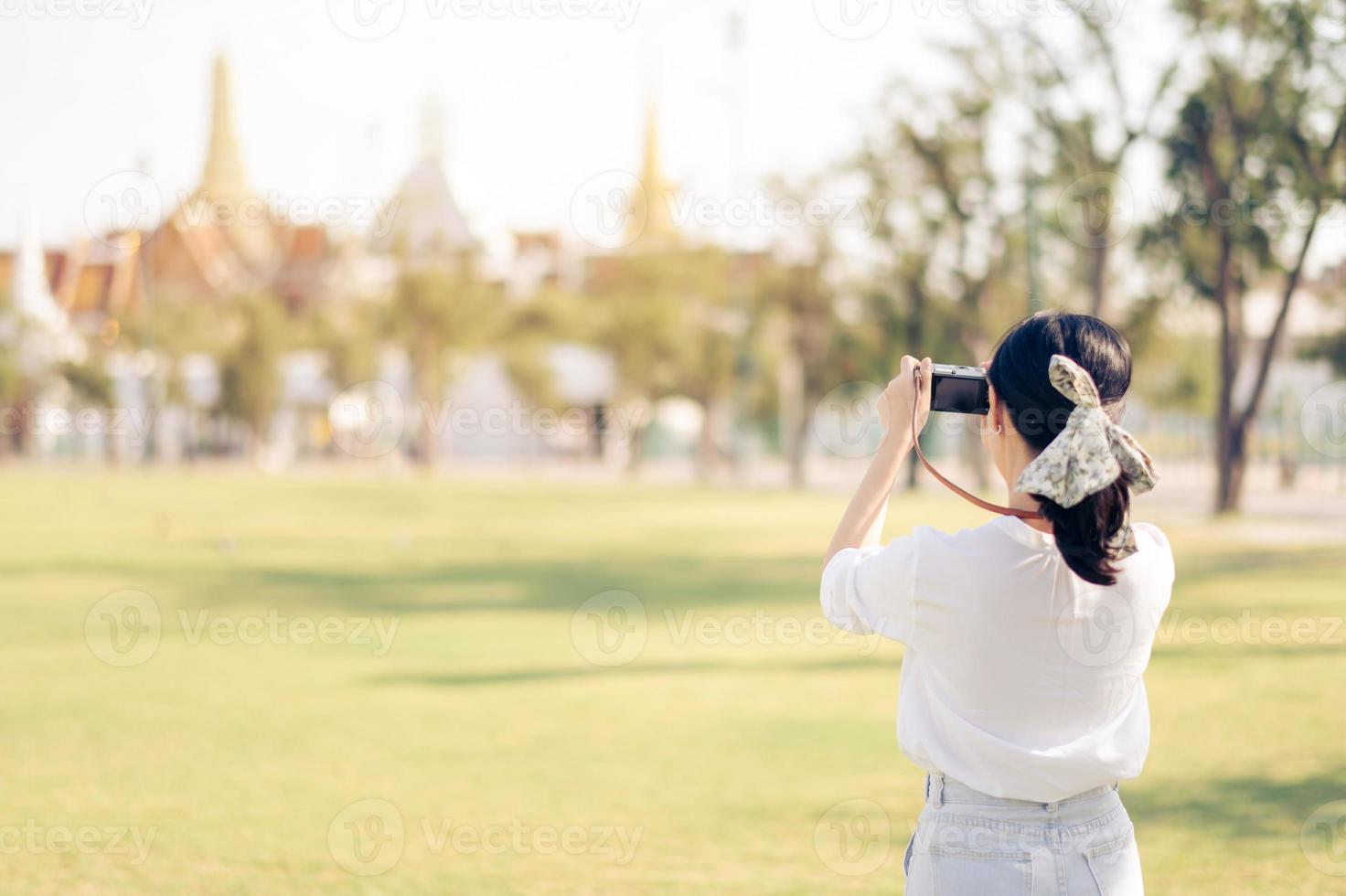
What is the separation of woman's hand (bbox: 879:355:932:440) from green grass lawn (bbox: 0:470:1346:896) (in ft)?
10.9

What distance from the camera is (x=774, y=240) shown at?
45.5m

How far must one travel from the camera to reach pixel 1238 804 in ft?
21.4

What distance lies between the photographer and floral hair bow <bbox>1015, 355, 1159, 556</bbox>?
2.11 meters

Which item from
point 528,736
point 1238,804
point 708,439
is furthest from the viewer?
point 708,439

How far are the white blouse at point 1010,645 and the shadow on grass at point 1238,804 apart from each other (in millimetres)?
4108

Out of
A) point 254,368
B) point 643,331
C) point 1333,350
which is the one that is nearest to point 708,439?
point 643,331

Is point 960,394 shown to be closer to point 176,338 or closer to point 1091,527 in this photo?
point 1091,527

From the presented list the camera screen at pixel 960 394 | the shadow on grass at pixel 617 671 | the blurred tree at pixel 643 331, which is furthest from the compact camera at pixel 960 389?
the blurred tree at pixel 643 331

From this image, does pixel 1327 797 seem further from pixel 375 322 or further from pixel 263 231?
pixel 263 231

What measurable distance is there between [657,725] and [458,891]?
3394 millimetres

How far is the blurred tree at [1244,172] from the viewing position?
20.9 m

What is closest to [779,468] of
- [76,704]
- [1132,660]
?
[76,704]

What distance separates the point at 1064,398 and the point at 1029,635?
0.37 meters

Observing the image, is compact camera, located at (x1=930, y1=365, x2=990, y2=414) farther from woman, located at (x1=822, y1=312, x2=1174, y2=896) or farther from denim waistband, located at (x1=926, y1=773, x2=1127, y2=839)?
denim waistband, located at (x1=926, y1=773, x2=1127, y2=839)
